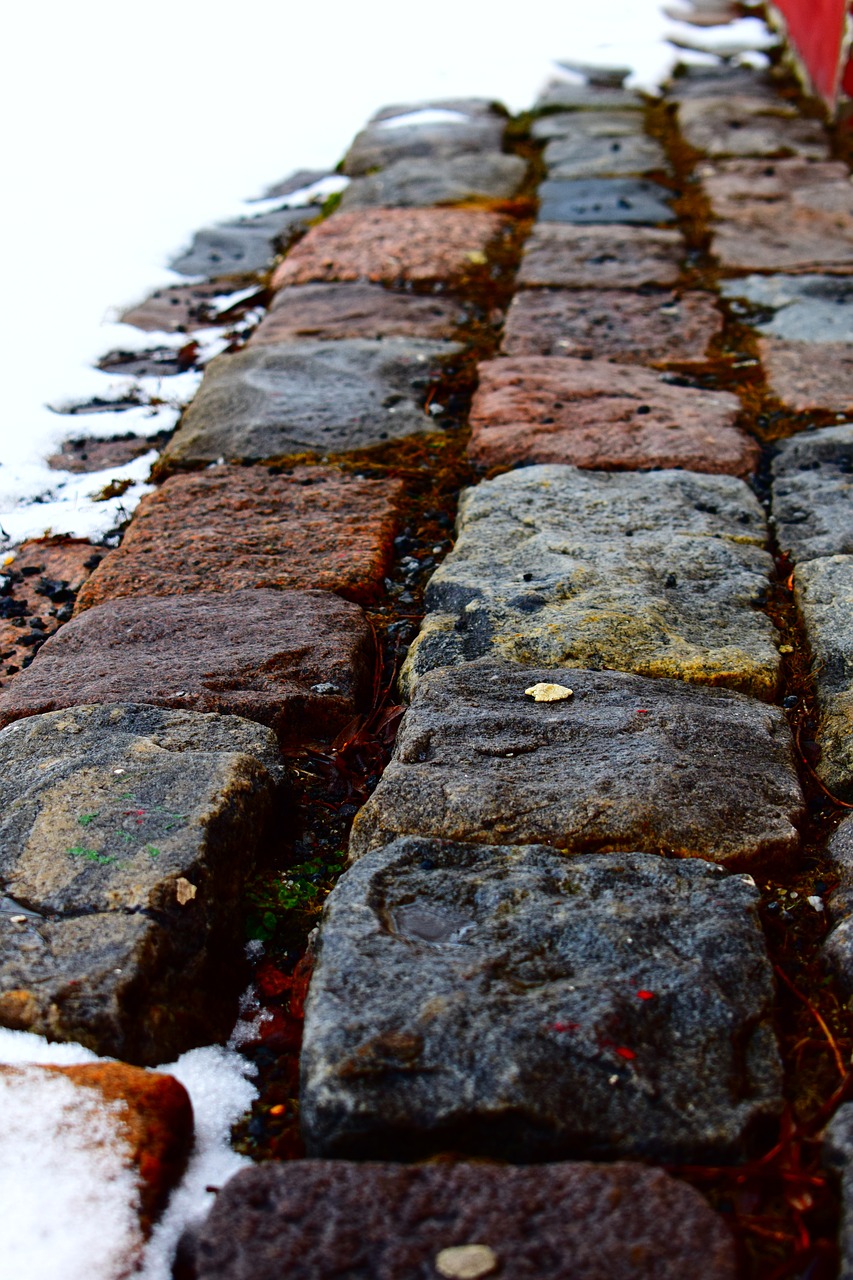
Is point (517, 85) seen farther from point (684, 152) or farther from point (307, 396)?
point (307, 396)

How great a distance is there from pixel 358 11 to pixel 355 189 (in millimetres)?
5205

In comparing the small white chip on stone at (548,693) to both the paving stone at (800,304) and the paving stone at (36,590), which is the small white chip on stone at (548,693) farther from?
the paving stone at (800,304)

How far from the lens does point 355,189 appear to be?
4824 millimetres

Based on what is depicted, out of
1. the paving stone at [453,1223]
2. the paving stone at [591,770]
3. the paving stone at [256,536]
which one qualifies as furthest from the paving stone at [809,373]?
the paving stone at [453,1223]

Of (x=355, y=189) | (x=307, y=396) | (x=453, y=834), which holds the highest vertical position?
(x=355, y=189)

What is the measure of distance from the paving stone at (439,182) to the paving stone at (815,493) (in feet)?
7.73

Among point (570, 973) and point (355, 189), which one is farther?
point (355, 189)

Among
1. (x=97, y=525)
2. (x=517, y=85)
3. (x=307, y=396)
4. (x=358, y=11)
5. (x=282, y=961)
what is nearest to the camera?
(x=282, y=961)

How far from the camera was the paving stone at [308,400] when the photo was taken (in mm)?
2822

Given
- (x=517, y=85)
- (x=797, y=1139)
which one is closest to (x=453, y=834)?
(x=797, y=1139)

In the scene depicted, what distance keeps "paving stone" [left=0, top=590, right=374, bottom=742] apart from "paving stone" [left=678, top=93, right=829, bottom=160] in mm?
3865

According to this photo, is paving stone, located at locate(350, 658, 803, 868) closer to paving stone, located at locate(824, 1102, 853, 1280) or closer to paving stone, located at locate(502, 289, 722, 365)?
paving stone, located at locate(824, 1102, 853, 1280)

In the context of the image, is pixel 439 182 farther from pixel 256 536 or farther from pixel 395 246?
pixel 256 536

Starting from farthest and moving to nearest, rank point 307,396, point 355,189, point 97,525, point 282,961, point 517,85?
point 517,85 → point 355,189 → point 307,396 → point 97,525 → point 282,961
